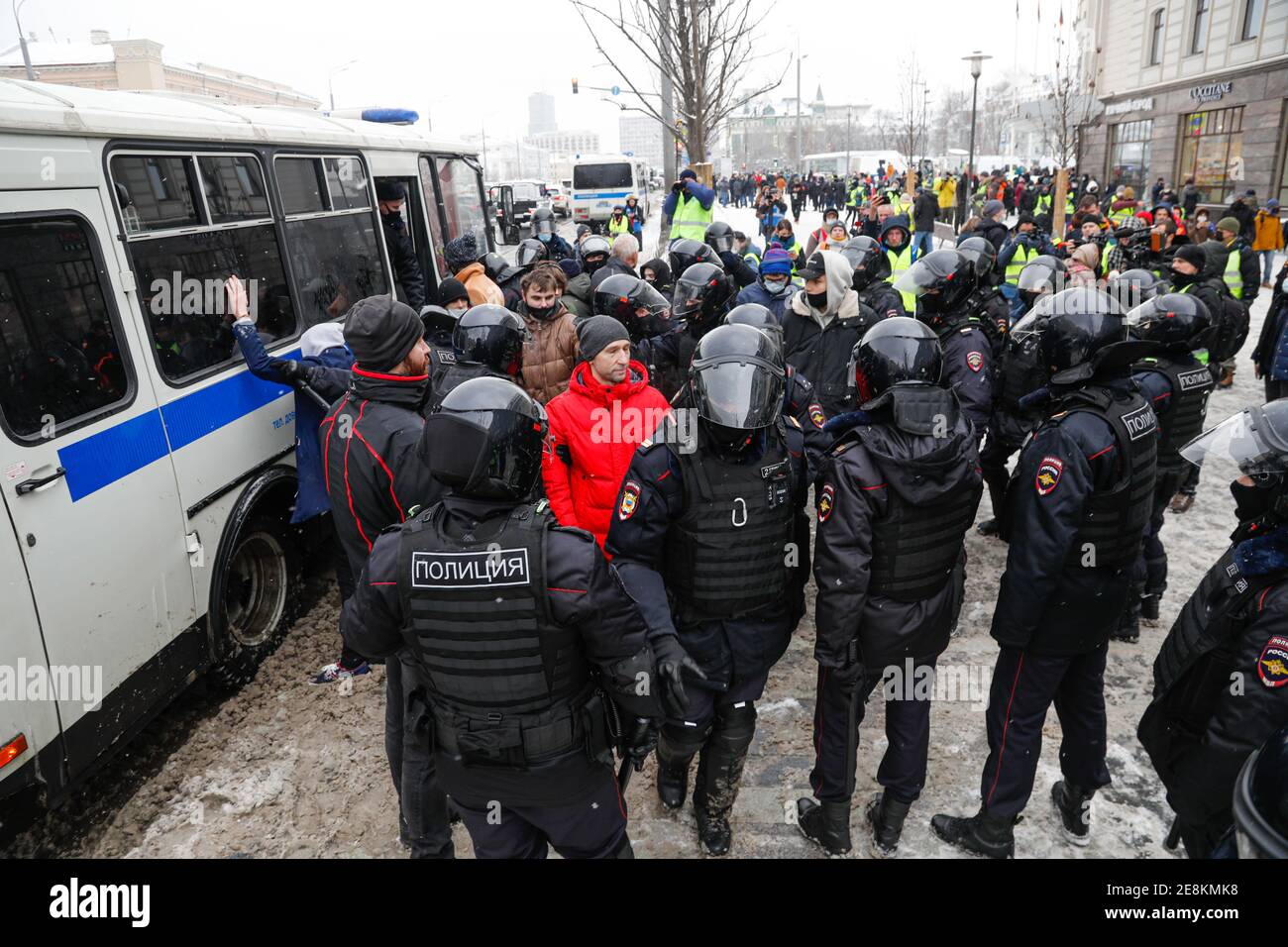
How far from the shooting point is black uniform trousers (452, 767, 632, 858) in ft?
8.13

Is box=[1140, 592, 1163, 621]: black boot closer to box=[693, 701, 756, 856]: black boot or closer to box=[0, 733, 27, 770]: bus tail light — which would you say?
box=[693, 701, 756, 856]: black boot

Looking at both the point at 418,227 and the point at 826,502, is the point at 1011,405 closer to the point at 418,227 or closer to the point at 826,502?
the point at 826,502

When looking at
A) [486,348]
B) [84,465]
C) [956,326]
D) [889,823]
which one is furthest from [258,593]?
[956,326]

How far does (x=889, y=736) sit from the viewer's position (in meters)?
3.28

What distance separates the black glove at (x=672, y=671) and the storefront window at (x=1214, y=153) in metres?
27.3

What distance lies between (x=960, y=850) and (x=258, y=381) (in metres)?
4.39

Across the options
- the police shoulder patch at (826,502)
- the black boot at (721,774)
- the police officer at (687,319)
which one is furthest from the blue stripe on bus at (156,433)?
the police shoulder patch at (826,502)

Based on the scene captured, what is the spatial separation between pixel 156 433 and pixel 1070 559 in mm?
4043

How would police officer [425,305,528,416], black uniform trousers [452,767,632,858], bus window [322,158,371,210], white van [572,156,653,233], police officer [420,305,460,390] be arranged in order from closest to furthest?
black uniform trousers [452,767,632,858], police officer [425,305,528,416], police officer [420,305,460,390], bus window [322,158,371,210], white van [572,156,653,233]

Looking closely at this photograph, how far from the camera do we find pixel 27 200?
313cm

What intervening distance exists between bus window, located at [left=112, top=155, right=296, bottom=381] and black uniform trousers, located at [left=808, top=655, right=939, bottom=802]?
3468 millimetres

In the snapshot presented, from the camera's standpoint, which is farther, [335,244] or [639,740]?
[335,244]

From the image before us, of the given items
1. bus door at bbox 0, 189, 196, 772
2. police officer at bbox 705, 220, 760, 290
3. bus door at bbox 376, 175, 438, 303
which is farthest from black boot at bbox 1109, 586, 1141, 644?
bus door at bbox 376, 175, 438, 303
